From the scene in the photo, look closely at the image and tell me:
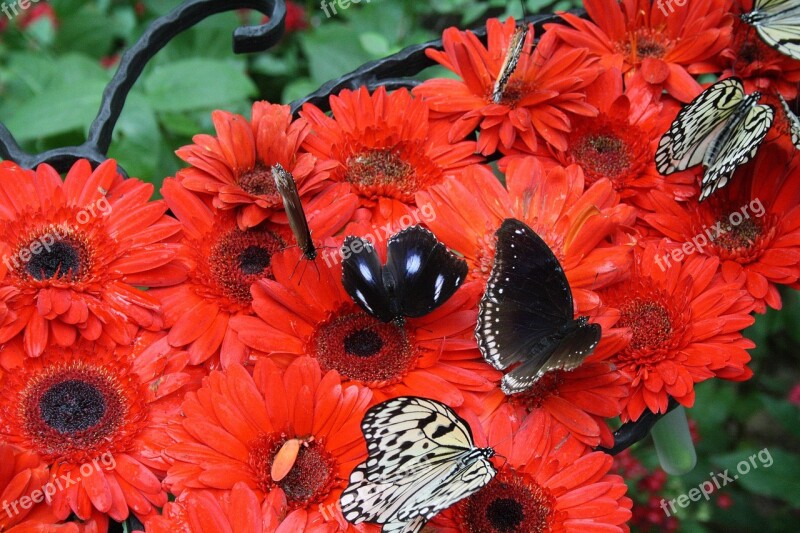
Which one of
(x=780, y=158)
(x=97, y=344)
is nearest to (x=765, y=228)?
(x=780, y=158)

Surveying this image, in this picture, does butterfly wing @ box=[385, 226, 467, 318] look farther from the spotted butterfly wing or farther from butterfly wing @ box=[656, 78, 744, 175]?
butterfly wing @ box=[656, 78, 744, 175]

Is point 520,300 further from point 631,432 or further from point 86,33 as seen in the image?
point 86,33

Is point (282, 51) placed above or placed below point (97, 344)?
below

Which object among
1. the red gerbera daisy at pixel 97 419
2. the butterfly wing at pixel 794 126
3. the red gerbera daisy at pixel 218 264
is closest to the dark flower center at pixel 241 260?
the red gerbera daisy at pixel 218 264

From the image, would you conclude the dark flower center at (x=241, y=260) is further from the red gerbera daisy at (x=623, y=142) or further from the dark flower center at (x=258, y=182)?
the red gerbera daisy at (x=623, y=142)

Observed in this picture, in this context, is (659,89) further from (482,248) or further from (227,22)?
(227,22)
